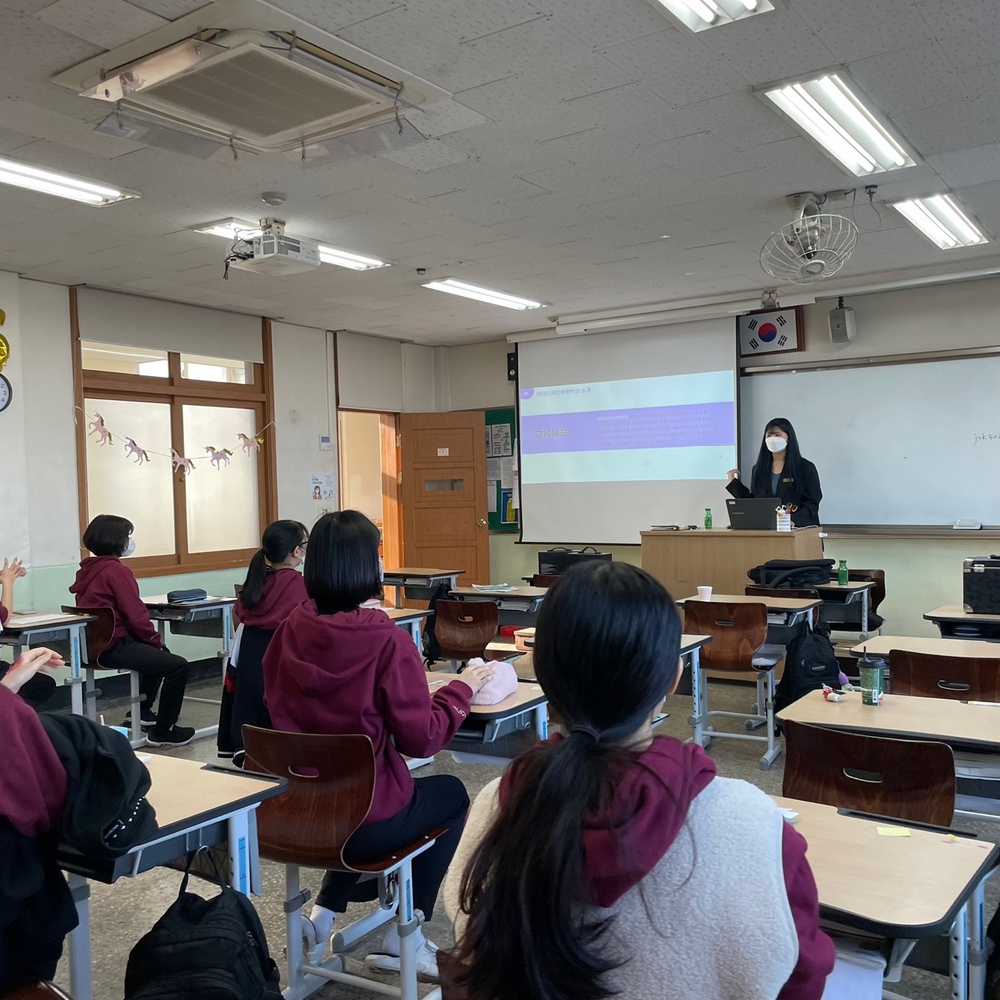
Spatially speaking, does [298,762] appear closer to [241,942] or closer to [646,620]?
[241,942]

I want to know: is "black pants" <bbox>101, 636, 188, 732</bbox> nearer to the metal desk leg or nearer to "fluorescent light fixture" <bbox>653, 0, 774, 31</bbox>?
the metal desk leg

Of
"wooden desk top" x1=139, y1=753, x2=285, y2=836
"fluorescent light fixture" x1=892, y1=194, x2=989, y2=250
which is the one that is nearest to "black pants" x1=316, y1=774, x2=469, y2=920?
"wooden desk top" x1=139, y1=753, x2=285, y2=836

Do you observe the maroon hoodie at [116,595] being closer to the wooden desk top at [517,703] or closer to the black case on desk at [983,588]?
the wooden desk top at [517,703]

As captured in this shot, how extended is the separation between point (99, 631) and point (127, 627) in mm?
207

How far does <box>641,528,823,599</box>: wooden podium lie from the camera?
5734 mm

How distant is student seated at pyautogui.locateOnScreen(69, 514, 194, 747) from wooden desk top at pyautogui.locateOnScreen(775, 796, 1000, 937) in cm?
415

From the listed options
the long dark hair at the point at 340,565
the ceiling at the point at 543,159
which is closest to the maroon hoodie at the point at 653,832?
the long dark hair at the point at 340,565

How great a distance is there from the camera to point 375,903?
3053 mm

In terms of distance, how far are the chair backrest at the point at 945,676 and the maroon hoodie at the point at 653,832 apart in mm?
2246

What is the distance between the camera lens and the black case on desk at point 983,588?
426 cm

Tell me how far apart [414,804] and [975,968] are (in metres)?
1.26

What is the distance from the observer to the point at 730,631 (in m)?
4.47

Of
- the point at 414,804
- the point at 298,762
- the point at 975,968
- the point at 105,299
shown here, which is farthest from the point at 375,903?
the point at 105,299

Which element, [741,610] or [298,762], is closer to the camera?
[298,762]
